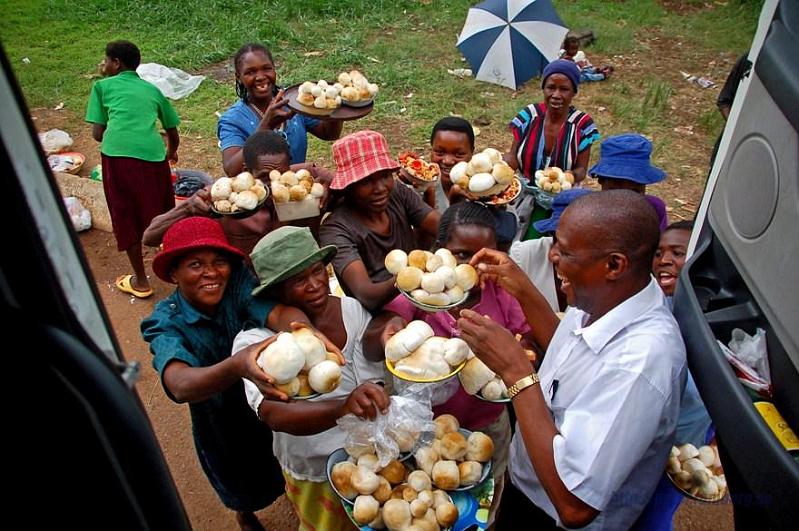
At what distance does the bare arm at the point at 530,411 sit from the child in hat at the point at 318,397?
16.1 inches

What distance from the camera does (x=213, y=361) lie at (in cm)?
246

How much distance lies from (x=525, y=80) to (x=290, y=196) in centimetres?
652

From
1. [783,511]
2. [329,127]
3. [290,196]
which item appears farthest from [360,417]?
[329,127]

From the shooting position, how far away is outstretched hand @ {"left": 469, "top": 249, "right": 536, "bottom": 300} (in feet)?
7.89

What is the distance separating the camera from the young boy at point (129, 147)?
4.73 meters

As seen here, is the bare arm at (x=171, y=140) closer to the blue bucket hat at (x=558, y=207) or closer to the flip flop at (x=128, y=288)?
the flip flop at (x=128, y=288)

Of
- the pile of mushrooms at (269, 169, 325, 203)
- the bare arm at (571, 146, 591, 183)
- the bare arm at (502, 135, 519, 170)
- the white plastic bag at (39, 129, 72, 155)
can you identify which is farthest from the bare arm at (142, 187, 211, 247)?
the white plastic bag at (39, 129, 72, 155)

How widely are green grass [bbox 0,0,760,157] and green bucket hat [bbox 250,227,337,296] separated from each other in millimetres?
4927

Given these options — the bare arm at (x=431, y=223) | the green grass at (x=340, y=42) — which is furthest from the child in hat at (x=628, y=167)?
the green grass at (x=340, y=42)

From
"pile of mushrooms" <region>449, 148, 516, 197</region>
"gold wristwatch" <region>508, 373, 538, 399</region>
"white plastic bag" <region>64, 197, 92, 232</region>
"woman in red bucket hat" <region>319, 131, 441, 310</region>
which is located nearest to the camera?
"gold wristwatch" <region>508, 373, 538, 399</region>

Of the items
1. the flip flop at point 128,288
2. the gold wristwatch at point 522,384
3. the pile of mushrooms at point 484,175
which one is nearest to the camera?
the gold wristwatch at point 522,384

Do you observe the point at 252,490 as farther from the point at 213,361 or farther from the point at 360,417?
A: the point at 360,417

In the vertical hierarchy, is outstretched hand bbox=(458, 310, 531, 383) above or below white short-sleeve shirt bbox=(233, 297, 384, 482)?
above

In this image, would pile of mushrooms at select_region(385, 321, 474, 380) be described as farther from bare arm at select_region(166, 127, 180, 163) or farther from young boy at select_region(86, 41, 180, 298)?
bare arm at select_region(166, 127, 180, 163)
